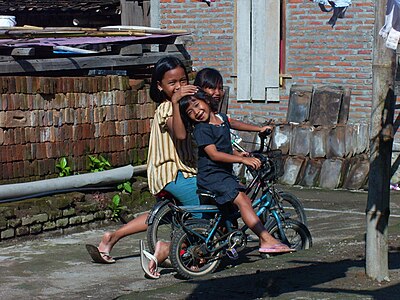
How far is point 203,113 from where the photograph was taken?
7422 mm

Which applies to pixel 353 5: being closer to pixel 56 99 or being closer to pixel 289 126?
pixel 289 126

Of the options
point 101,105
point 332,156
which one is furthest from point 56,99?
point 332,156

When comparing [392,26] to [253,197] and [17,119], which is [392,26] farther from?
[17,119]

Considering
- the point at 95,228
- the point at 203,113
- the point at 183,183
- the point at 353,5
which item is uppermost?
the point at 353,5

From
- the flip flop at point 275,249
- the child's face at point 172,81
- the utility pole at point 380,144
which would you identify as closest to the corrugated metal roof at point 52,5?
the child's face at point 172,81

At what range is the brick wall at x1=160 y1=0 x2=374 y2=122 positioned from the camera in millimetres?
14375

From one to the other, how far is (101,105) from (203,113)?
3.22m

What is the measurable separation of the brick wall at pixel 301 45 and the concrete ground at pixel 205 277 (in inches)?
201

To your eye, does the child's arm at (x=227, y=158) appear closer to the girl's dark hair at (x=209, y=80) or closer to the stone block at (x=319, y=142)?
the girl's dark hair at (x=209, y=80)

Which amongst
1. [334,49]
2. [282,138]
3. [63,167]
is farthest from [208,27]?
[63,167]

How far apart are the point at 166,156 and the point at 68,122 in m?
2.57

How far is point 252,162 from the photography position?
737 cm

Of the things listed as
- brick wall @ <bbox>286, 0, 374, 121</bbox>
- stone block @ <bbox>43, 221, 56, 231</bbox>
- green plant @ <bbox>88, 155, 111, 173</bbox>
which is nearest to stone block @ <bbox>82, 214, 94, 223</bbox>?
stone block @ <bbox>43, 221, 56, 231</bbox>

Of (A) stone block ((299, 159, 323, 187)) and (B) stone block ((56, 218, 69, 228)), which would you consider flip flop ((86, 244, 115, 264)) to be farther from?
(A) stone block ((299, 159, 323, 187))
